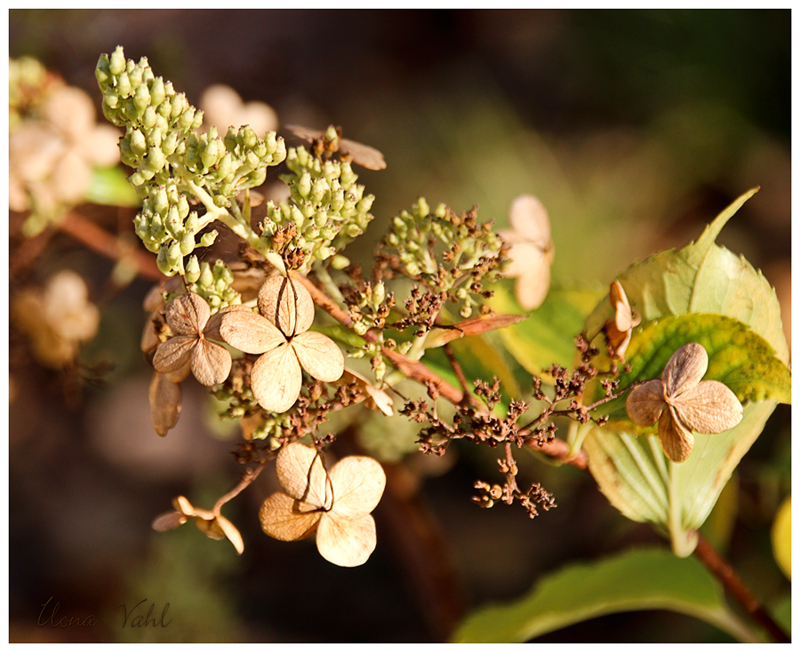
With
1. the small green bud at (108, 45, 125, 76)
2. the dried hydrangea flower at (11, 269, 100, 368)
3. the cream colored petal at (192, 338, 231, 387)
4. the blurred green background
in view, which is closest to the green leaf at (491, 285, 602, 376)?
the cream colored petal at (192, 338, 231, 387)

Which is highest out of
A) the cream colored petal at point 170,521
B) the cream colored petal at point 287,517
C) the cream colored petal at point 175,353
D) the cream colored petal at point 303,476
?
the cream colored petal at point 175,353

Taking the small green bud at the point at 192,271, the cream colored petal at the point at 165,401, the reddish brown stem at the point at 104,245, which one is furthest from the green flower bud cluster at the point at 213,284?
the reddish brown stem at the point at 104,245

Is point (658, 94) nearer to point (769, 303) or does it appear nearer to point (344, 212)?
point (769, 303)

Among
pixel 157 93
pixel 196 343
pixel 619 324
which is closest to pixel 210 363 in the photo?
pixel 196 343

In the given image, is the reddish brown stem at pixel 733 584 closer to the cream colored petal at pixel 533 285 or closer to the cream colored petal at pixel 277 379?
the cream colored petal at pixel 533 285

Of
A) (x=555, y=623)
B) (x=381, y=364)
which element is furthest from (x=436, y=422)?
(x=555, y=623)

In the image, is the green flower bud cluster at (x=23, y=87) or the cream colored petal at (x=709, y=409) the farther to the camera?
the green flower bud cluster at (x=23, y=87)

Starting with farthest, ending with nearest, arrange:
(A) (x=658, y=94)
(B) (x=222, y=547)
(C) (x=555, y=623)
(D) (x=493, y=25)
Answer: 1. (D) (x=493, y=25)
2. (A) (x=658, y=94)
3. (B) (x=222, y=547)
4. (C) (x=555, y=623)
